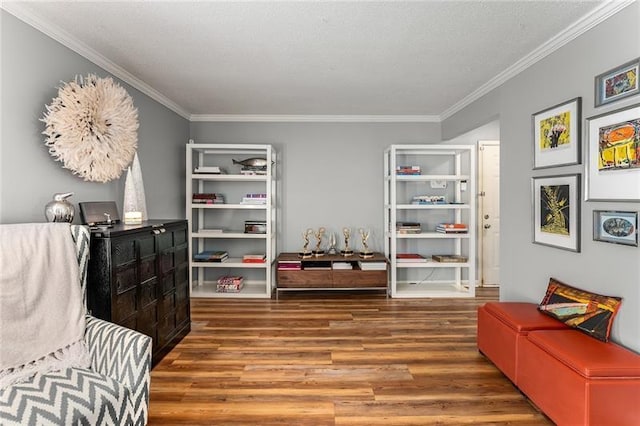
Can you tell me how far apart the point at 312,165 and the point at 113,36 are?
9.15ft

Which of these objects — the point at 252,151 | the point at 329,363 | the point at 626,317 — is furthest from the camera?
the point at 252,151

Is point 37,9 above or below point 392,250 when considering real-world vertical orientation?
above

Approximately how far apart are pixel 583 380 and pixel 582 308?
630 mm

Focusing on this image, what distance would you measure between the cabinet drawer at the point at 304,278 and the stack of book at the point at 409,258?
3.20ft

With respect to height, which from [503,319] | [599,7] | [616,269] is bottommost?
[503,319]

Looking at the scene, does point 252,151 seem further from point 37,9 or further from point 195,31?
point 37,9

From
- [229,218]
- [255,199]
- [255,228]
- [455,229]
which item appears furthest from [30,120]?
[455,229]

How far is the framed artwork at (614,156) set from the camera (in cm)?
188

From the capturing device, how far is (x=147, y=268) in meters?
2.51

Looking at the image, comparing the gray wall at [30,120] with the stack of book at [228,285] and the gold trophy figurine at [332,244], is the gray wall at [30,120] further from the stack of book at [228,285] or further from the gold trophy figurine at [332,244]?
the gold trophy figurine at [332,244]

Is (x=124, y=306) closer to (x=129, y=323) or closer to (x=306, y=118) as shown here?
(x=129, y=323)

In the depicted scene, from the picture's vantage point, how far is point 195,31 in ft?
7.64

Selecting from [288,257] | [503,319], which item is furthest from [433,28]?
[288,257]

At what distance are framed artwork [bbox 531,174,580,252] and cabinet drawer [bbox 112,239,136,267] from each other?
3022 mm
